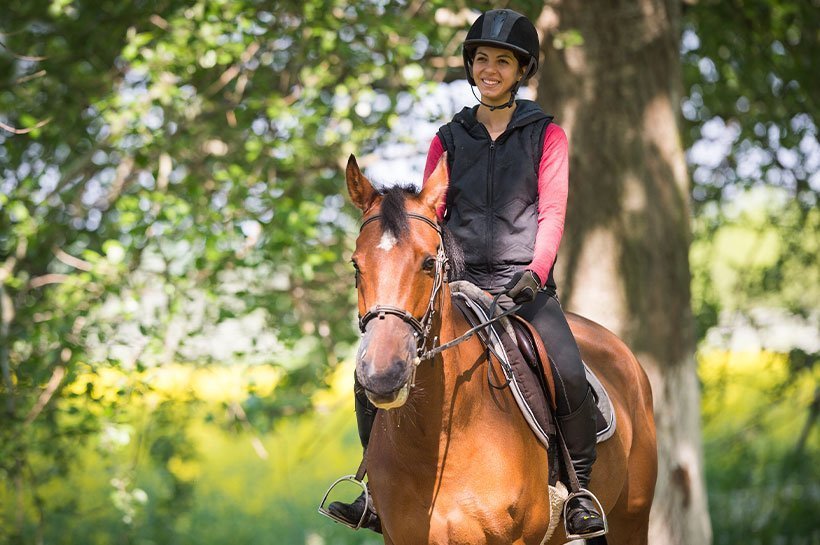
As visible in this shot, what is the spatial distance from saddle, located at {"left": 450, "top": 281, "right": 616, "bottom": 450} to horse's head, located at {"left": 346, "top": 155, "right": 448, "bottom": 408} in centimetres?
51

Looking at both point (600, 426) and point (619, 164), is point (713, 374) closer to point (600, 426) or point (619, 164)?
point (619, 164)

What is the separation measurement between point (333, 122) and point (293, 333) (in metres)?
1.87

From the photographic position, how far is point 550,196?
4.21m

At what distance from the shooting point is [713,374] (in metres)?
12.0

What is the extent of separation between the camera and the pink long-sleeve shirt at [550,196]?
4039 millimetres

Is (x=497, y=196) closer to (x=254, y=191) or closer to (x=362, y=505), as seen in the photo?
(x=362, y=505)

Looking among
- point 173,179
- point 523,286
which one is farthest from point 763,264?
point 523,286

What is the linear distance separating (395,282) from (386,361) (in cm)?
31

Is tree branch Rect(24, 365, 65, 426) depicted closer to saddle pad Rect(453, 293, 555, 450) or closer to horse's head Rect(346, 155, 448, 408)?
saddle pad Rect(453, 293, 555, 450)

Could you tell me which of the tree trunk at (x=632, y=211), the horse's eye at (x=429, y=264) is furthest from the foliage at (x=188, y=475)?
the horse's eye at (x=429, y=264)

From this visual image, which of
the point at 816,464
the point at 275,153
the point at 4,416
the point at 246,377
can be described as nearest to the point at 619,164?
the point at 275,153

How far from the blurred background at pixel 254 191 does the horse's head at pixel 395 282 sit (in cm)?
337

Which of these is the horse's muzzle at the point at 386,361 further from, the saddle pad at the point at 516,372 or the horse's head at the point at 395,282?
the saddle pad at the point at 516,372

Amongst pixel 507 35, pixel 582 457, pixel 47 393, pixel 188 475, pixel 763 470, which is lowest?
pixel 188 475
